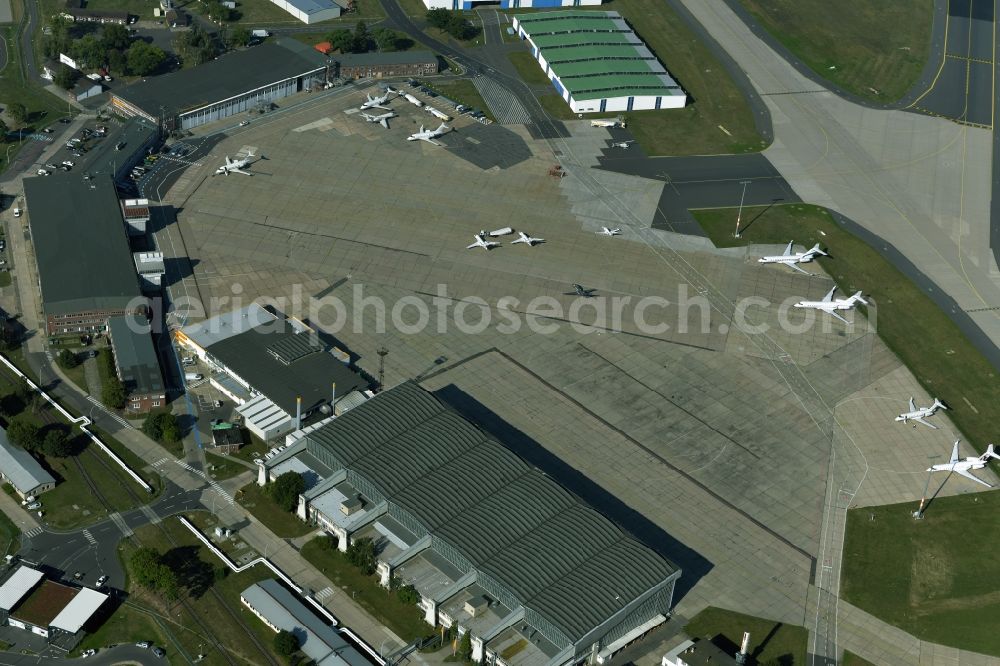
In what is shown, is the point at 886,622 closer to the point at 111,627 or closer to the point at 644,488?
the point at 644,488

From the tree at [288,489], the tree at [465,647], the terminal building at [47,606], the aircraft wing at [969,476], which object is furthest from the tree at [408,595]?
the aircraft wing at [969,476]

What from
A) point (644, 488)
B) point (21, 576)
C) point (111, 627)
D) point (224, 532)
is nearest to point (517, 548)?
point (644, 488)

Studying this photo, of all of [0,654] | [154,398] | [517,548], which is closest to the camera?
[0,654]

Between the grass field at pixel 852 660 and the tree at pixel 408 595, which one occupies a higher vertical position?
the tree at pixel 408 595

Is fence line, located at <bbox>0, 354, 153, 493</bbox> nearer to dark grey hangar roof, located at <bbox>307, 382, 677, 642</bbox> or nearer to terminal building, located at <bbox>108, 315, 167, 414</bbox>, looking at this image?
terminal building, located at <bbox>108, 315, 167, 414</bbox>

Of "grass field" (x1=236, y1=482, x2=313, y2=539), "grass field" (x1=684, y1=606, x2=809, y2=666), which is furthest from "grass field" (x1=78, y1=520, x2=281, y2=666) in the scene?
"grass field" (x1=684, y1=606, x2=809, y2=666)

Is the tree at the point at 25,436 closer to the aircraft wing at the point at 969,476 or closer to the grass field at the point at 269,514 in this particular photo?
the grass field at the point at 269,514
